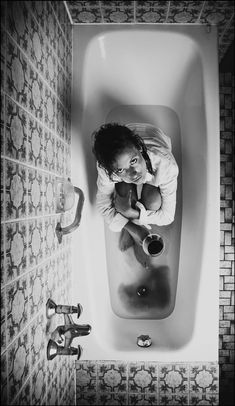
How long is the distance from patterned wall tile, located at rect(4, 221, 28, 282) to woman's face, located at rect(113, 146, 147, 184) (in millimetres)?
500

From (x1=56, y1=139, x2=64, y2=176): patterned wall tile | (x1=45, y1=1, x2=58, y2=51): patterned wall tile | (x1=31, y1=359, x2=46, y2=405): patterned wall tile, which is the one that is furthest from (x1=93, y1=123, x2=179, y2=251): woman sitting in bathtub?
(x1=31, y1=359, x2=46, y2=405): patterned wall tile

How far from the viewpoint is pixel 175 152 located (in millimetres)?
1744

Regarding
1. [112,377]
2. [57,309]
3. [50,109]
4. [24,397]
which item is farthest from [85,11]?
[112,377]

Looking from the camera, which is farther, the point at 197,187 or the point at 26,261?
the point at 197,187

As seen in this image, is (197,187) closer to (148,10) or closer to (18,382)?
(148,10)

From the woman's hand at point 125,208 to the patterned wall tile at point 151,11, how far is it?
786 millimetres

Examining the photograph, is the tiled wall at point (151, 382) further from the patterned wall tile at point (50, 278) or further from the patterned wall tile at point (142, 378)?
the patterned wall tile at point (50, 278)

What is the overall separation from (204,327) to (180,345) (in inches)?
5.1

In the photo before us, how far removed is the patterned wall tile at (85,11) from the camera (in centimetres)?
146

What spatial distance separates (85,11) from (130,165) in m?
0.70

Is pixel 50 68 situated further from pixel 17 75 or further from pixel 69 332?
pixel 69 332

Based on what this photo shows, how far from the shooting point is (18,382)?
0.95m

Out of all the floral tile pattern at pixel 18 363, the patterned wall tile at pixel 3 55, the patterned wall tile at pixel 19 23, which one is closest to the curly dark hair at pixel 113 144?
the patterned wall tile at pixel 19 23

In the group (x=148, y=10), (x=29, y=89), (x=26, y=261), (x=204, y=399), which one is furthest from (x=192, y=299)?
(x=148, y=10)
